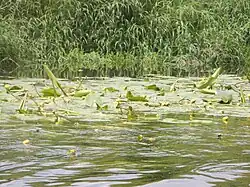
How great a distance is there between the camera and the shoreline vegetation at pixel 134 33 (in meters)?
10.9

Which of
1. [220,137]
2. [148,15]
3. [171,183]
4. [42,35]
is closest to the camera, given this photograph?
[171,183]

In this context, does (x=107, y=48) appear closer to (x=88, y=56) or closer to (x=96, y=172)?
(x=88, y=56)

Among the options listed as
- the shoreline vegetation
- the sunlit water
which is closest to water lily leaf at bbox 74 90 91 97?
the sunlit water

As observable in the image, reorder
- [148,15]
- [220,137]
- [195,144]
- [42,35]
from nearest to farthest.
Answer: [195,144], [220,137], [42,35], [148,15]

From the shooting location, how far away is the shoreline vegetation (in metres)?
10.9

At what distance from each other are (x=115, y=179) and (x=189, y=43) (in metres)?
9.19

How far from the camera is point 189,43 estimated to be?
11.2 meters

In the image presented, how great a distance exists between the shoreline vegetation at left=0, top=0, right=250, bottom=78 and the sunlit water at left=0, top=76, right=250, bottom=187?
21.8 feet

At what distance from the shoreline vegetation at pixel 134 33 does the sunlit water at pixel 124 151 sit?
21.8 ft

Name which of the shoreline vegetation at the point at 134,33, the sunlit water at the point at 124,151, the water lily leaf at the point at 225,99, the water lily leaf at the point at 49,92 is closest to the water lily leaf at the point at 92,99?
the sunlit water at the point at 124,151

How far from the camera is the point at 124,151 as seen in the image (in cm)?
280

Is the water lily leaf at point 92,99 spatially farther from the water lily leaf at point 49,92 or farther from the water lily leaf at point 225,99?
the water lily leaf at point 225,99

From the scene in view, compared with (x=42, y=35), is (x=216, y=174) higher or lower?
lower

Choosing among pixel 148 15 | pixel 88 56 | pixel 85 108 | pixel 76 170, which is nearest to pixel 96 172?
pixel 76 170
